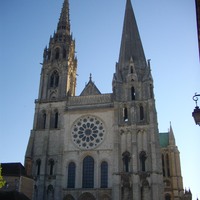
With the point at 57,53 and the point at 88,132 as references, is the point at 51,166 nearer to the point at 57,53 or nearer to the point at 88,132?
the point at 88,132

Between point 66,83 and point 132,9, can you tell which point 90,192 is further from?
point 132,9

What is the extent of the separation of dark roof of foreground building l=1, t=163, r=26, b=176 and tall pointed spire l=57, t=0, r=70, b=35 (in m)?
22.8

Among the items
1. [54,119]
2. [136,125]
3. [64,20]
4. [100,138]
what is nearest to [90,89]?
[54,119]

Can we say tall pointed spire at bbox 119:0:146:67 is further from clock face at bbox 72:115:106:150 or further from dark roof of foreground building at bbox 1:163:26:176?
dark roof of foreground building at bbox 1:163:26:176

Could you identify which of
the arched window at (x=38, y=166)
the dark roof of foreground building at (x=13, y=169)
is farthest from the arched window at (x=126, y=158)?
the dark roof of foreground building at (x=13, y=169)

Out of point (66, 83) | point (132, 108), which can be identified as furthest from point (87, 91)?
point (132, 108)

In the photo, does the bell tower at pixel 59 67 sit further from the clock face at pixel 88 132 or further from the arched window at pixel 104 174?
the arched window at pixel 104 174

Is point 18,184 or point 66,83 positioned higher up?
point 66,83

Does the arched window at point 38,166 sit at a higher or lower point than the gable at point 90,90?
lower

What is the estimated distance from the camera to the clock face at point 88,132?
117ft

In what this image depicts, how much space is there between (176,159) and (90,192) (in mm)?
16682

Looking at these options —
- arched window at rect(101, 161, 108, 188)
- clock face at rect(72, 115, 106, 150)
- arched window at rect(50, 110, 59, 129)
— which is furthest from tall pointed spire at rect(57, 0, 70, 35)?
arched window at rect(101, 161, 108, 188)

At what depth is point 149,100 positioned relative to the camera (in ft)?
119

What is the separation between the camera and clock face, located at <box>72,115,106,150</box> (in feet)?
117
